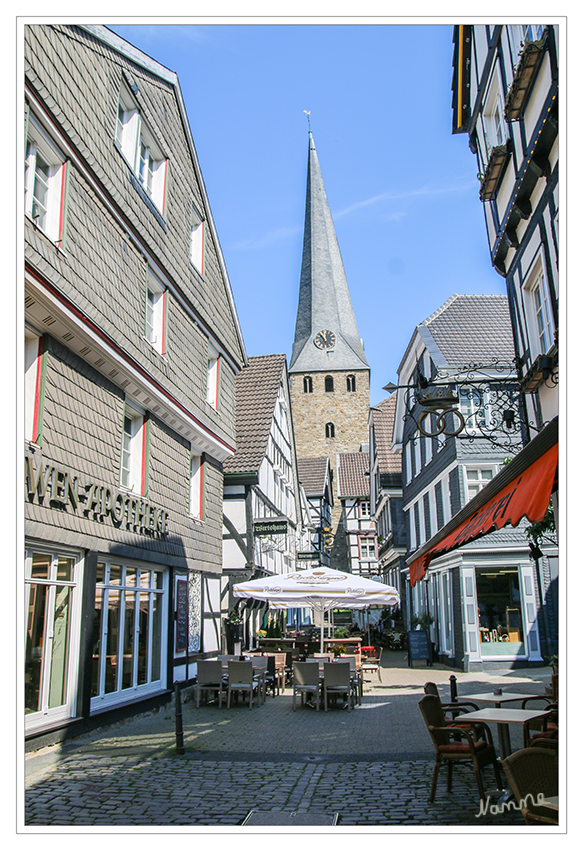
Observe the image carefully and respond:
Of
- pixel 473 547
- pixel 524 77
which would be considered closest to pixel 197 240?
pixel 524 77

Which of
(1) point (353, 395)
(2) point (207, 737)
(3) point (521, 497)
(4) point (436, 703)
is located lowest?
(2) point (207, 737)

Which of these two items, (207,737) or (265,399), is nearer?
(207,737)

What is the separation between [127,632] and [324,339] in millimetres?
61681

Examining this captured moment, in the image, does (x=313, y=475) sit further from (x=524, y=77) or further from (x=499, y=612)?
(x=524, y=77)

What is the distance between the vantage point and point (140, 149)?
12.1 m

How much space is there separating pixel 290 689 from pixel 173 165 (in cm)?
1175

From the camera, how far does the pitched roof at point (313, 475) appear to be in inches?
1810

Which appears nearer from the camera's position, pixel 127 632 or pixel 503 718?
pixel 503 718

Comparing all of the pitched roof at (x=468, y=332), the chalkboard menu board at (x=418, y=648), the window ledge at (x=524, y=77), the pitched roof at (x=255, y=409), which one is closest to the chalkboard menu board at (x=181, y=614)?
the pitched roof at (x=255, y=409)

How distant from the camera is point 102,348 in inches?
376

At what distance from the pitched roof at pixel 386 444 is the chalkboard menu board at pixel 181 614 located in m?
16.7

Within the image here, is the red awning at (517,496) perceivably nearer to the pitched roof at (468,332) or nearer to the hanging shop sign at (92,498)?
the hanging shop sign at (92,498)
